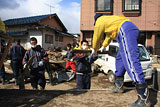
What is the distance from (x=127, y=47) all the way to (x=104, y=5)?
35.1 ft

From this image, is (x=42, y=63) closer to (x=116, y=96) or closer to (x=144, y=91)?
(x=116, y=96)

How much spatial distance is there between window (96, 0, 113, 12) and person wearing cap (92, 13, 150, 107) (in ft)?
33.0

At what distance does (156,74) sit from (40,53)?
3136mm

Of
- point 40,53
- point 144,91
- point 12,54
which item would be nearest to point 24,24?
point 12,54

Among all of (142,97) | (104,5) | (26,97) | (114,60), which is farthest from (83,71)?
(104,5)

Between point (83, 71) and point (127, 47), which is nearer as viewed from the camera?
point (127, 47)

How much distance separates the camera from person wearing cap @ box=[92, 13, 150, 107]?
1855 mm

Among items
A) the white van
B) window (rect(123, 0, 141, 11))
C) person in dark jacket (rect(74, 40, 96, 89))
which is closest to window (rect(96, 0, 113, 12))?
window (rect(123, 0, 141, 11))

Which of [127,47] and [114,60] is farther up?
[127,47]

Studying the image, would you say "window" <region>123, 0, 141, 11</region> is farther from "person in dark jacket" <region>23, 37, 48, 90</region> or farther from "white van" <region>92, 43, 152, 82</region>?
"person in dark jacket" <region>23, 37, 48, 90</region>

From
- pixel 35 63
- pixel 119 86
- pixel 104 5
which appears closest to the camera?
pixel 119 86

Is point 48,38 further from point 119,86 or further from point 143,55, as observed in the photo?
point 119,86


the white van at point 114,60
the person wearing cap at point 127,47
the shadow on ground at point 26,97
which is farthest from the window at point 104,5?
the shadow on ground at point 26,97

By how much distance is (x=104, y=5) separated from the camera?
38.0 ft
